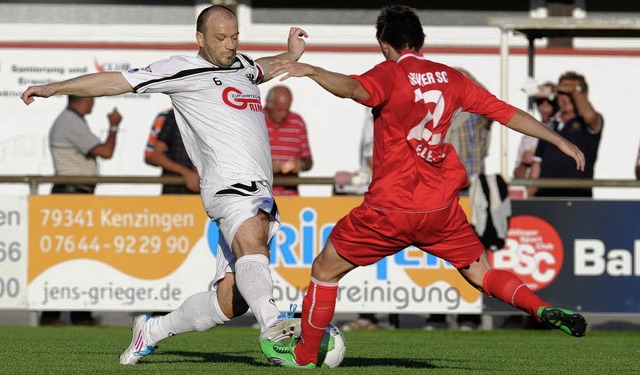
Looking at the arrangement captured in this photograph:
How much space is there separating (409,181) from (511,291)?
91 centimetres

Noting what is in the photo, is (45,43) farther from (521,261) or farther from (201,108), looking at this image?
(201,108)

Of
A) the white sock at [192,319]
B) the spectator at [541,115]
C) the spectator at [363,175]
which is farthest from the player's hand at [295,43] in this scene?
the spectator at [541,115]

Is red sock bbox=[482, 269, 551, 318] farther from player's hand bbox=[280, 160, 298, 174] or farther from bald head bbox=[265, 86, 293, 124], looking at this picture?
bald head bbox=[265, 86, 293, 124]

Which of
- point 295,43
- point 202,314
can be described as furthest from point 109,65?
point 202,314

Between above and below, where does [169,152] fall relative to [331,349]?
above

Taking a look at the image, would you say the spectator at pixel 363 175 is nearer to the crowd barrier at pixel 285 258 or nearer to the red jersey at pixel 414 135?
the crowd barrier at pixel 285 258

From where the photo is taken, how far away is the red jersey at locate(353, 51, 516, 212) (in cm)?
873

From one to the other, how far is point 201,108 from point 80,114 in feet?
21.7

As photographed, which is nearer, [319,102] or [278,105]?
[278,105]

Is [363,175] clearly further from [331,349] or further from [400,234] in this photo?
[400,234]

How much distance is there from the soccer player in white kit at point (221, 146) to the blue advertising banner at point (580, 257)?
218 inches

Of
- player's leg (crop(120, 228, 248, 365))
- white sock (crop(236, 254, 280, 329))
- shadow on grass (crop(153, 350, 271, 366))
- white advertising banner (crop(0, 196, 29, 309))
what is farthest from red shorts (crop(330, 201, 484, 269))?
white advertising banner (crop(0, 196, 29, 309))

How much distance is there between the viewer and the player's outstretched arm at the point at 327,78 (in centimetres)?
784

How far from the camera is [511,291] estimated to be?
29.6ft
